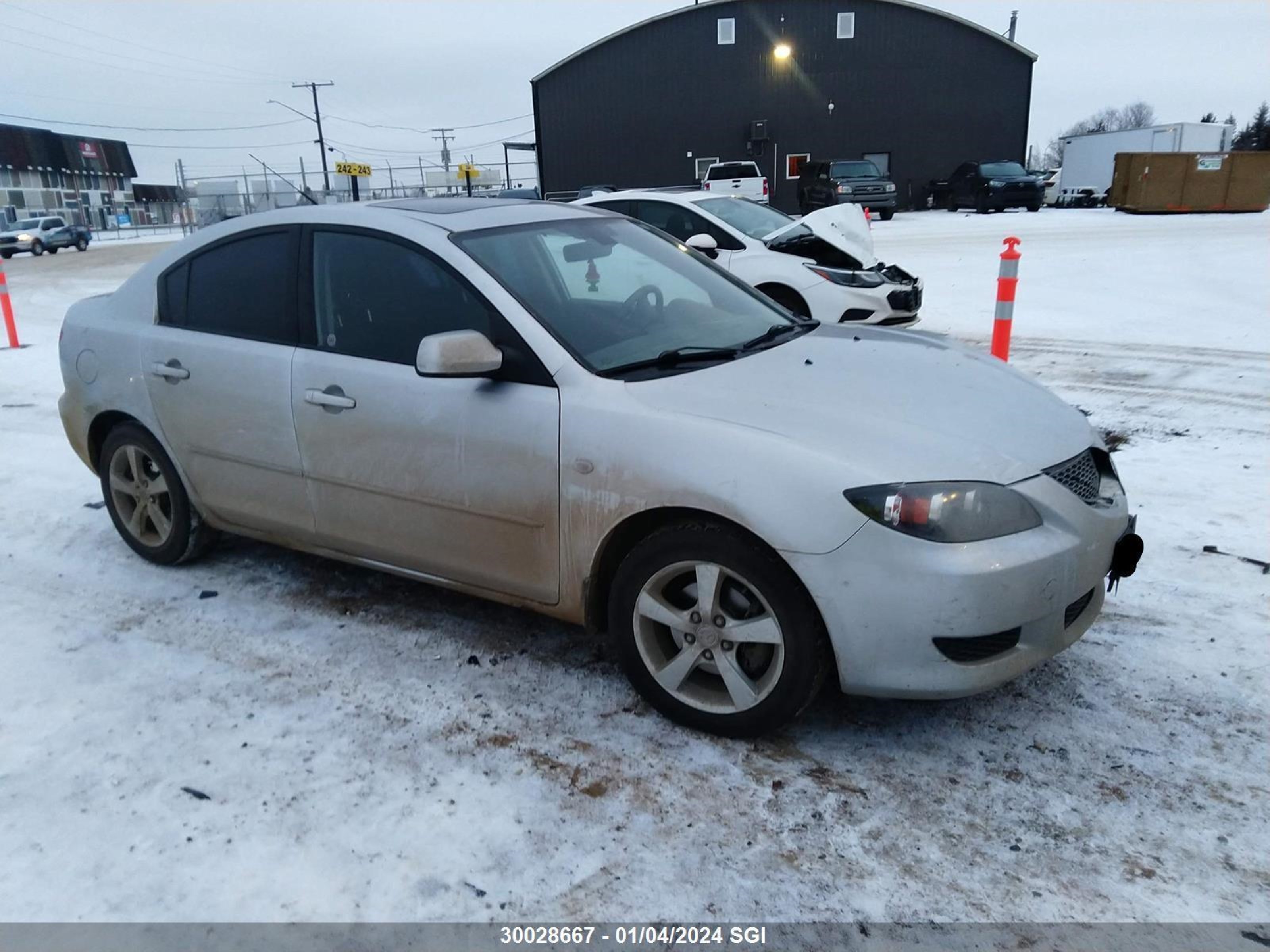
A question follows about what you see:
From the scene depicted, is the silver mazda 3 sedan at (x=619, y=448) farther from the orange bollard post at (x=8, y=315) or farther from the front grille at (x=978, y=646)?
the orange bollard post at (x=8, y=315)

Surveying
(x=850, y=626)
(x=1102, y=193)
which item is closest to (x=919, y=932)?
(x=850, y=626)

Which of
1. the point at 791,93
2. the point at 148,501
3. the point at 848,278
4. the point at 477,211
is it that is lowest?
the point at 148,501

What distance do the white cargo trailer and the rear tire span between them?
107 feet

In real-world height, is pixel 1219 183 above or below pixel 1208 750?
above

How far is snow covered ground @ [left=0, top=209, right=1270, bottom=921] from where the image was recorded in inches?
94.8

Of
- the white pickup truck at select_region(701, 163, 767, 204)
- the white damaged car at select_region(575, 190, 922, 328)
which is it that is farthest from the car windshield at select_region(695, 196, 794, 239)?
the white pickup truck at select_region(701, 163, 767, 204)

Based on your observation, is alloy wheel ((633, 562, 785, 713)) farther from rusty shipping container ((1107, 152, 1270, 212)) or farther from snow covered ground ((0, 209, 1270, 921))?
rusty shipping container ((1107, 152, 1270, 212))

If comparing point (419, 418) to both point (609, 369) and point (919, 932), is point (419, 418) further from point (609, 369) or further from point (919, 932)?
point (919, 932)

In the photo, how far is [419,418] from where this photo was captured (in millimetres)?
3375

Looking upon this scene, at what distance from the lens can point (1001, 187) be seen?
30828 millimetres

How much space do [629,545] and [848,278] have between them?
6237 mm

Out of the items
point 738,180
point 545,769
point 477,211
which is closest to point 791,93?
point 738,180

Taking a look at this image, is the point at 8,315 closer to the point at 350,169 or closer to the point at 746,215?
the point at 350,169

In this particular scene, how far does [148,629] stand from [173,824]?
1.46 metres
